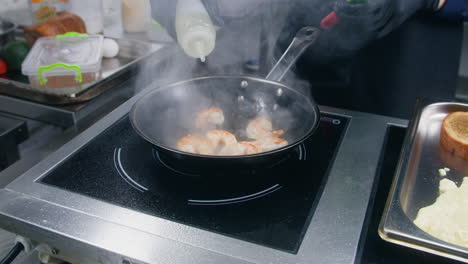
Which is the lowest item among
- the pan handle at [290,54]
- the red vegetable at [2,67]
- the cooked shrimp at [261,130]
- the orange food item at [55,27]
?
the red vegetable at [2,67]

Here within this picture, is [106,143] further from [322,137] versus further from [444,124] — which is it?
[444,124]

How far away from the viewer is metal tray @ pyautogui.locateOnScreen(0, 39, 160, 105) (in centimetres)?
121

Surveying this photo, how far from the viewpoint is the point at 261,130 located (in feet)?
3.36

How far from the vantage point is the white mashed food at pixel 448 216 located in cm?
70

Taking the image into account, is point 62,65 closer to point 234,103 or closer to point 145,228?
point 234,103

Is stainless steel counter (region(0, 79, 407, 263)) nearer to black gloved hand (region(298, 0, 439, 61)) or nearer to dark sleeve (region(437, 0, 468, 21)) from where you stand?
black gloved hand (region(298, 0, 439, 61))

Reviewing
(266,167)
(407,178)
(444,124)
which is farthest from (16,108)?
(444,124)

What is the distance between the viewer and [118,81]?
1336 mm

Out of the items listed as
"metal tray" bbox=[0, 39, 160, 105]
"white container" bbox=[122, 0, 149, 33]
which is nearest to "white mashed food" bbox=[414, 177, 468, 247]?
"metal tray" bbox=[0, 39, 160, 105]

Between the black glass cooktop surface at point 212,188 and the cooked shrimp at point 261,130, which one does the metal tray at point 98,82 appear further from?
A: the cooked shrimp at point 261,130

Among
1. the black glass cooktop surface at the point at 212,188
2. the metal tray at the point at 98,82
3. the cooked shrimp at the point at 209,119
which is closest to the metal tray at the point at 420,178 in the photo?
the black glass cooktop surface at the point at 212,188

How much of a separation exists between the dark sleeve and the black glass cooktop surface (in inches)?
26.6

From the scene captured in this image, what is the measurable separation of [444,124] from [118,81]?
1.01m

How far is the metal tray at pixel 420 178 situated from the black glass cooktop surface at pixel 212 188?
0.15 metres
